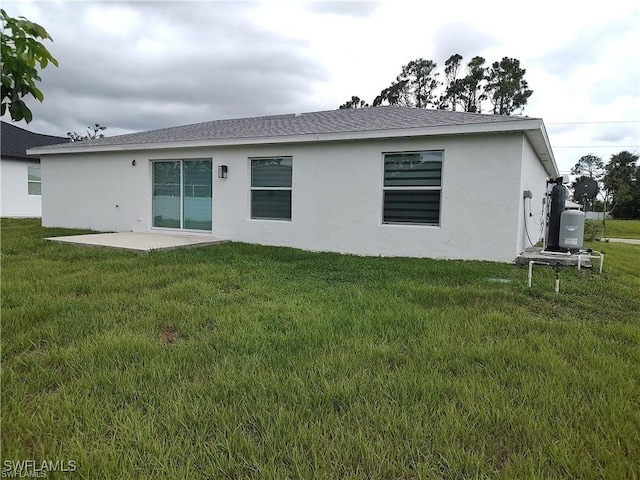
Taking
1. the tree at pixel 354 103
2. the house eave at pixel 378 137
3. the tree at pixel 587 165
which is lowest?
the house eave at pixel 378 137

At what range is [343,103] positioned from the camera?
3303 centimetres

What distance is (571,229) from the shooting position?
6.76 meters

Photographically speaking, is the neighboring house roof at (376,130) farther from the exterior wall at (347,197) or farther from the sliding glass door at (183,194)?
the sliding glass door at (183,194)

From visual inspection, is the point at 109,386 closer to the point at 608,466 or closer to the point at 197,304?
the point at 197,304

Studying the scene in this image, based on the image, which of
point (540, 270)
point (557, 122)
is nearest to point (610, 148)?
point (557, 122)

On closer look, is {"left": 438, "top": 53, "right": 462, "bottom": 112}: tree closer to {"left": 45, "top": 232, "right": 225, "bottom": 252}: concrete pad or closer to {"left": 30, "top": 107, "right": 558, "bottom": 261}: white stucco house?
{"left": 30, "top": 107, "right": 558, "bottom": 261}: white stucco house

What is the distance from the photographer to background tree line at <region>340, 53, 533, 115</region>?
2798cm

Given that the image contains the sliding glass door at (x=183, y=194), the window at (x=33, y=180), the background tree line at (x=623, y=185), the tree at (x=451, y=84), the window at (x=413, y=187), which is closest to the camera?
the window at (x=413, y=187)

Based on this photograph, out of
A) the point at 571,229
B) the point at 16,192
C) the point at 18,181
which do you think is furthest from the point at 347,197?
the point at 18,181

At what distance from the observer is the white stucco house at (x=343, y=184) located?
22.6ft

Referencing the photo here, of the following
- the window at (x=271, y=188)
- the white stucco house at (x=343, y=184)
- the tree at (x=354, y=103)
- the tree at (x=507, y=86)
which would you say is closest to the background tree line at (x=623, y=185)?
the tree at (x=507, y=86)

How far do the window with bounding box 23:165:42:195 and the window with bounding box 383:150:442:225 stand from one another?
18.4 metres

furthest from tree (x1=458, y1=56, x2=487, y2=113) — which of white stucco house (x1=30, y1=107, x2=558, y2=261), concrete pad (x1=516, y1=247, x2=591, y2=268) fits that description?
concrete pad (x1=516, y1=247, x2=591, y2=268)

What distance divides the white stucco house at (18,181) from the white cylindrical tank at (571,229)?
20268 millimetres
